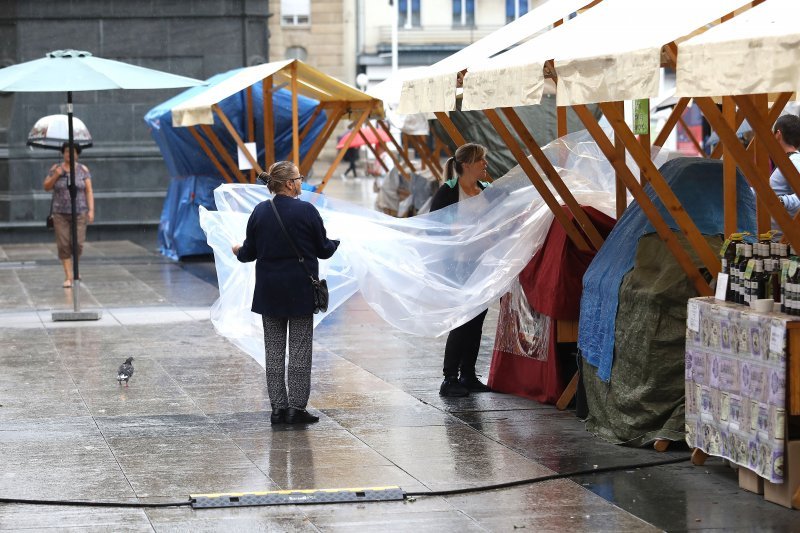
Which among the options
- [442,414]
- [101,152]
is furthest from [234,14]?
[442,414]

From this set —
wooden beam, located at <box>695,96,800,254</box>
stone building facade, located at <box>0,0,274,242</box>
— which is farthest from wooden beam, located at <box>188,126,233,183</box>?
wooden beam, located at <box>695,96,800,254</box>

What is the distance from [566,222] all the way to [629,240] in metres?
0.78

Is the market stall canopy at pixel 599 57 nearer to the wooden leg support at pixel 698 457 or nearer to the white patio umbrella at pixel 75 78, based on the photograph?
the wooden leg support at pixel 698 457

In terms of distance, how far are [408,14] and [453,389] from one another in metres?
55.6

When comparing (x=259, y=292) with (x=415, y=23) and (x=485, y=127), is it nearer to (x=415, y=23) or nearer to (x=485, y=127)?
(x=485, y=127)

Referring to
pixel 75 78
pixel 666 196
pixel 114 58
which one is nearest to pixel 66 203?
pixel 75 78

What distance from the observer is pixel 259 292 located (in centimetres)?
848

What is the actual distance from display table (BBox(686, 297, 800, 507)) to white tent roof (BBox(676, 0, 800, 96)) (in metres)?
1.30

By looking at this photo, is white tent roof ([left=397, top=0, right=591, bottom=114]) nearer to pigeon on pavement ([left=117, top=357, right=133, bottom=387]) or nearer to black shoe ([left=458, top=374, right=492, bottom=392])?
black shoe ([left=458, top=374, right=492, bottom=392])

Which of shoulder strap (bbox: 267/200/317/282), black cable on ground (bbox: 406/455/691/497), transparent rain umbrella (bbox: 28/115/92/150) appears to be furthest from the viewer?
transparent rain umbrella (bbox: 28/115/92/150)

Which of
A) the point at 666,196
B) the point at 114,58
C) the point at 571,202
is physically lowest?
the point at 571,202

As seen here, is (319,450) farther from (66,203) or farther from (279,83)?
(279,83)

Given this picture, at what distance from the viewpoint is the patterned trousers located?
859cm

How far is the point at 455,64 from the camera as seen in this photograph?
31.2 feet
